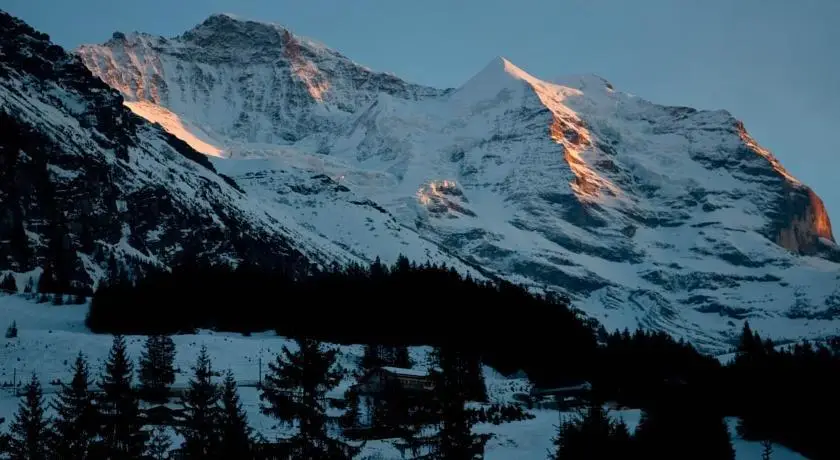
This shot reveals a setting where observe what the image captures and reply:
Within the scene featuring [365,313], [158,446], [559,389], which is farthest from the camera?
[365,313]

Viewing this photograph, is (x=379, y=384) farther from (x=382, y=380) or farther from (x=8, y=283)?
(x=8, y=283)

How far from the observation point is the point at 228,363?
9600cm

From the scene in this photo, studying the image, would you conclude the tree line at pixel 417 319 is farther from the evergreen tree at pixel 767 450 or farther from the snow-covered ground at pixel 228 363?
the evergreen tree at pixel 767 450

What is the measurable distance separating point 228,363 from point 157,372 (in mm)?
20087

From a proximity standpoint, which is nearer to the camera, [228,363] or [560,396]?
[228,363]

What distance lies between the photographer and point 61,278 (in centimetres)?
16938

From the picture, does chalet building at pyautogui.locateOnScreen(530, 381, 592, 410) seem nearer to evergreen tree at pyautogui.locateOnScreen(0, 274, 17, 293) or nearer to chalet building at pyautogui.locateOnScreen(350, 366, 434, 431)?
chalet building at pyautogui.locateOnScreen(350, 366, 434, 431)

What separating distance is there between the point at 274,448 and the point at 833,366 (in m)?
63.7

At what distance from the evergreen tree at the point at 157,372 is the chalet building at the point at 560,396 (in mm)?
33027

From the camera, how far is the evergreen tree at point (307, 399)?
120ft

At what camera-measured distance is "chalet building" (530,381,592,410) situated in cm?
9381

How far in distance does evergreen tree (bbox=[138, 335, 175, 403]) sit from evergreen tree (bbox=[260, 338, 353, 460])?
3776cm

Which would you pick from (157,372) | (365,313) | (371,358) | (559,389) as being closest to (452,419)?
(157,372)

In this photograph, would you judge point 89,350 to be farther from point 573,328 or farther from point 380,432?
point 573,328
